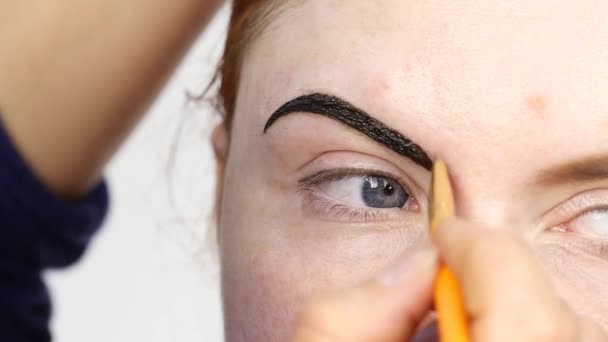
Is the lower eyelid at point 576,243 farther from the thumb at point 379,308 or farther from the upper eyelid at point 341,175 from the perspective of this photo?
the thumb at point 379,308

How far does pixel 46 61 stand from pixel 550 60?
0.54 metres

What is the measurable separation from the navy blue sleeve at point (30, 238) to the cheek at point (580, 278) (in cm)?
53

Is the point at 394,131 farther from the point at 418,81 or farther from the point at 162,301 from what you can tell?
the point at 162,301

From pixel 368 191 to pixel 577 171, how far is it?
0.69 feet

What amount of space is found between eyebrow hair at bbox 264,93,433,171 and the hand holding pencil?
0.75 feet

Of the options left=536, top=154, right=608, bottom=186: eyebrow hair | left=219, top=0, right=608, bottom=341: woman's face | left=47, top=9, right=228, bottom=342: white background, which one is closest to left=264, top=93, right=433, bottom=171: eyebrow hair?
left=219, top=0, right=608, bottom=341: woman's face

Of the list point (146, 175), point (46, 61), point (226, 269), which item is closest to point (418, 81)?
point (226, 269)

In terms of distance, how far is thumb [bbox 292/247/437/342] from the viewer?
0.57m

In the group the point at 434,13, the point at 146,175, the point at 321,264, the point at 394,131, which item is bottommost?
the point at 321,264

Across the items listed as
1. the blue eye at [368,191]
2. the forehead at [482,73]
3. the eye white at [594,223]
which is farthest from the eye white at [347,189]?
the eye white at [594,223]

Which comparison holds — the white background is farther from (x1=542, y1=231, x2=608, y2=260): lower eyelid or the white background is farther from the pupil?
(x1=542, y1=231, x2=608, y2=260): lower eyelid

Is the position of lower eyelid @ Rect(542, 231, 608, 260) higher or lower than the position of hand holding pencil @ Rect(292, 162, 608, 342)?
higher

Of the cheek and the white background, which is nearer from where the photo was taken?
the cheek

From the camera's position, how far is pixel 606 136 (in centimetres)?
81
